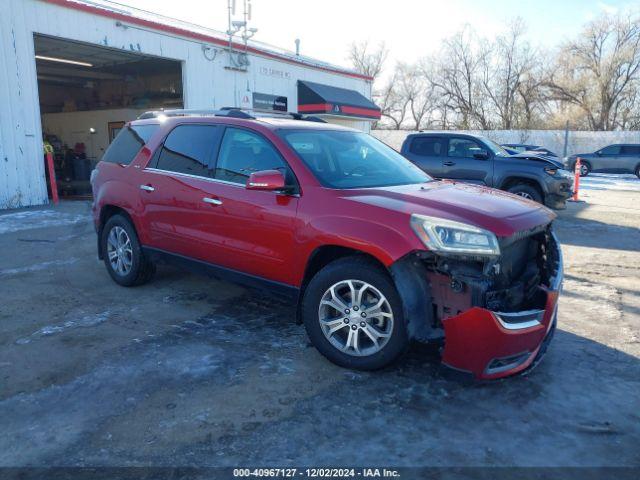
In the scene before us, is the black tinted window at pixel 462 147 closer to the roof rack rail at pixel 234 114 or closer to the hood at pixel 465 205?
the roof rack rail at pixel 234 114

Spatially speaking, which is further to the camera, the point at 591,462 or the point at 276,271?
the point at 276,271

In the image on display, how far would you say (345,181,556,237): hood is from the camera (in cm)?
328

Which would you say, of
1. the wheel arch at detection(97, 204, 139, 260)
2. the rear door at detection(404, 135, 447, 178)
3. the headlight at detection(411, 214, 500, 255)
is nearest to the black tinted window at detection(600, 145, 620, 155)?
the rear door at detection(404, 135, 447, 178)

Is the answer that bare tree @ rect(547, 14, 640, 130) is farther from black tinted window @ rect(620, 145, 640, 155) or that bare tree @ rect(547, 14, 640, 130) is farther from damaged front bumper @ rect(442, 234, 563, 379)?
damaged front bumper @ rect(442, 234, 563, 379)

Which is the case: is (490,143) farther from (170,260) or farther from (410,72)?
(410,72)

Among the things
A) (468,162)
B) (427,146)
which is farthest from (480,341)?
(427,146)

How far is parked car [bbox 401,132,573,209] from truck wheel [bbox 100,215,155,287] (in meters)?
6.41

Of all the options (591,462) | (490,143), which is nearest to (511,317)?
(591,462)

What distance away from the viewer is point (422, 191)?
3.88m

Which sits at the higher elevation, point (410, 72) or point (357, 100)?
point (410, 72)

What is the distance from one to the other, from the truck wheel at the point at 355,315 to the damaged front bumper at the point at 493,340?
0.33 meters

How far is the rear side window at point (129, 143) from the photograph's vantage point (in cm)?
541

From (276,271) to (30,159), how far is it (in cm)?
1061

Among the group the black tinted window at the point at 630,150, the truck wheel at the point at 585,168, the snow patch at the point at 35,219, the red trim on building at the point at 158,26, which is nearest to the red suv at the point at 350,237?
the snow patch at the point at 35,219
